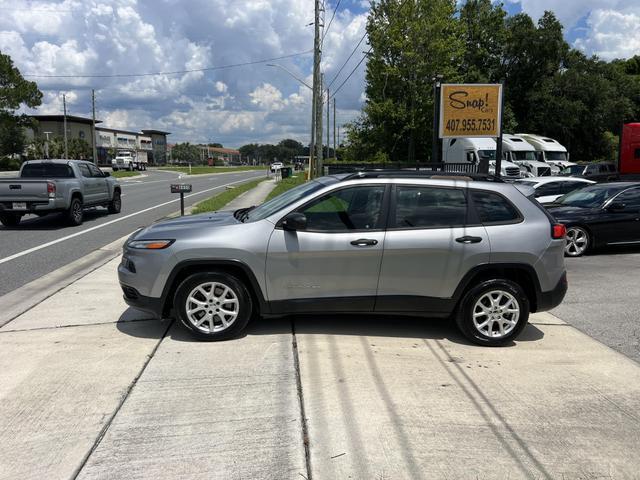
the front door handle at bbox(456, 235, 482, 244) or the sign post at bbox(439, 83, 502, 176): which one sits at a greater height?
the sign post at bbox(439, 83, 502, 176)

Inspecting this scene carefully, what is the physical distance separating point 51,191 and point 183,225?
9221 mm

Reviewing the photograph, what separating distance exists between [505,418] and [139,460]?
92.9 inches

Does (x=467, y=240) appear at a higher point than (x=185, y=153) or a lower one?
lower

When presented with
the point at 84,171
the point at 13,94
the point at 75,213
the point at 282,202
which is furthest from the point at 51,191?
the point at 13,94

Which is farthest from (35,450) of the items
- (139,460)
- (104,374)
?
(104,374)

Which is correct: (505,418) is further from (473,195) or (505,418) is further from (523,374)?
(473,195)

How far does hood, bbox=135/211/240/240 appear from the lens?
5.03m

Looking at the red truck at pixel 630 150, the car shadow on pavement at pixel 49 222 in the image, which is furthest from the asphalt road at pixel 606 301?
the red truck at pixel 630 150

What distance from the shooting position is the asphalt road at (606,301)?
5453mm

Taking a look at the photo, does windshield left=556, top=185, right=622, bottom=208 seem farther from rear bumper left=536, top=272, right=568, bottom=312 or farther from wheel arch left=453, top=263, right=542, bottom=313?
wheel arch left=453, top=263, right=542, bottom=313

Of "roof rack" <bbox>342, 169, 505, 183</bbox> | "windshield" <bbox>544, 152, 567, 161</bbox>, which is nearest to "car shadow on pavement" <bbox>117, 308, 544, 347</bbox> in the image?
"roof rack" <bbox>342, 169, 505, 183</bbox>

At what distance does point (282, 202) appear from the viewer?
5.43 m

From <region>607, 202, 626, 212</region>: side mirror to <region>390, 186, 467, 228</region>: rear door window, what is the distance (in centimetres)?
637

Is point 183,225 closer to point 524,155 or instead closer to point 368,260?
point 368,260
